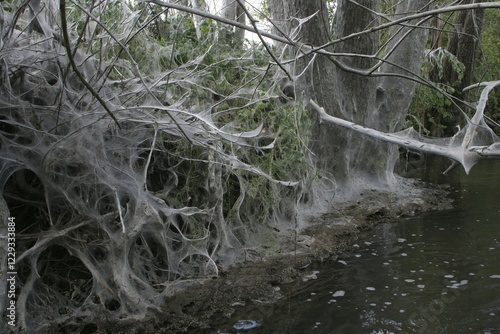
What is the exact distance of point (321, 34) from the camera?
25.4 feet

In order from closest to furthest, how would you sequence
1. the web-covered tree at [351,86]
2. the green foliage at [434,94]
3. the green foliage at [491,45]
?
the web-covered tree at [351,86]
the green foliage at [434,94]
the green foliage at [491,45]

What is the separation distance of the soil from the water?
148 millimetres

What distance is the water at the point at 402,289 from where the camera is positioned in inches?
158

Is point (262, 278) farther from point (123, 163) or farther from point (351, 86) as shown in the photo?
point (351, 86)

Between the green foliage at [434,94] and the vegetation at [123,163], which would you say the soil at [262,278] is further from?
the green foliage at [434,94]

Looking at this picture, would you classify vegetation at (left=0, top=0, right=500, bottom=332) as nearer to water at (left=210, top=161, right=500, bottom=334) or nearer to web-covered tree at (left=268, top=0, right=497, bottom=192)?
water at (left=210, top=161, right=500, bottom=334)

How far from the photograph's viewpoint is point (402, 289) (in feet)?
15.5

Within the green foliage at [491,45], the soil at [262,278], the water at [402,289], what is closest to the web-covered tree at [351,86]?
the soil at [262,278]

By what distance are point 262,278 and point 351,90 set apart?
15.5 ft

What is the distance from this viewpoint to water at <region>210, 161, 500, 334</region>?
4.01 m

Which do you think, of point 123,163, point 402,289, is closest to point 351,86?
point 402,289

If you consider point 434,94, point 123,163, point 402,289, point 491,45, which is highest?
point 491,45

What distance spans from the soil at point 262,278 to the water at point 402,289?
15cm

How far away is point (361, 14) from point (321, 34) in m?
1.05
